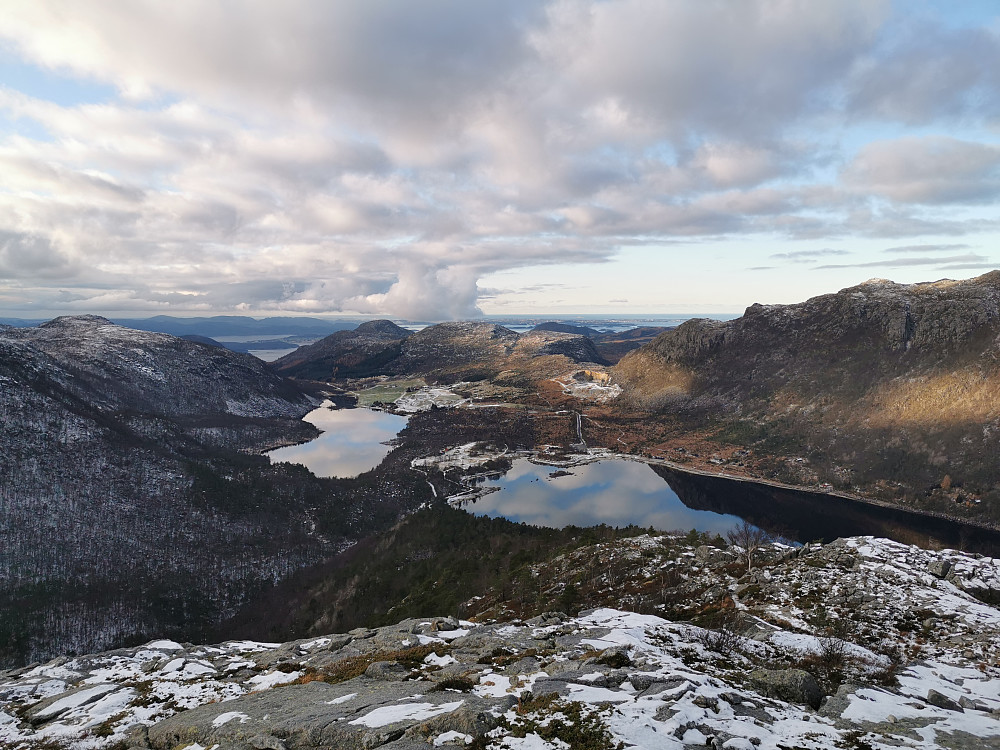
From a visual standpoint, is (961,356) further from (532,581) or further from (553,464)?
(532,581)

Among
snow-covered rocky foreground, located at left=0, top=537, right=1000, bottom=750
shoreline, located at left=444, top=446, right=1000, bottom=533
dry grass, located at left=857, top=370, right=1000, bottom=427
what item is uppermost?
snow-covered rocky foreground, located at left=0, top=537, right=1000, bottom=750

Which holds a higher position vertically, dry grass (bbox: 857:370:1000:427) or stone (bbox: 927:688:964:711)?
stone (bbox: 927:688:964:711)

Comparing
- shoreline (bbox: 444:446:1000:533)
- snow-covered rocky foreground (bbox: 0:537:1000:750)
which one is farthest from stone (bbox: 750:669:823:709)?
shoreline (bbox: 444:446:1000:533)

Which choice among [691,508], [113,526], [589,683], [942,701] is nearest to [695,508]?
[691,508]

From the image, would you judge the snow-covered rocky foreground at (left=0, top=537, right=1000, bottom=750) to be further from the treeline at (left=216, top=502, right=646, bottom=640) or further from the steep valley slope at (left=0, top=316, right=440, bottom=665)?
the steep valley slope at (left=0, top=316, right=440, bottom=665)

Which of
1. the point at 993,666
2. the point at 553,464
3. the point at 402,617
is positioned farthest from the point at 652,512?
the point at 993,666

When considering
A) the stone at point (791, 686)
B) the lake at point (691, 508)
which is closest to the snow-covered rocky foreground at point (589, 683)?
the stone at point (791, 686)

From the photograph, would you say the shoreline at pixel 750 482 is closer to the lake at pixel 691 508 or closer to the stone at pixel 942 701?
the lake at pixel 691 508
